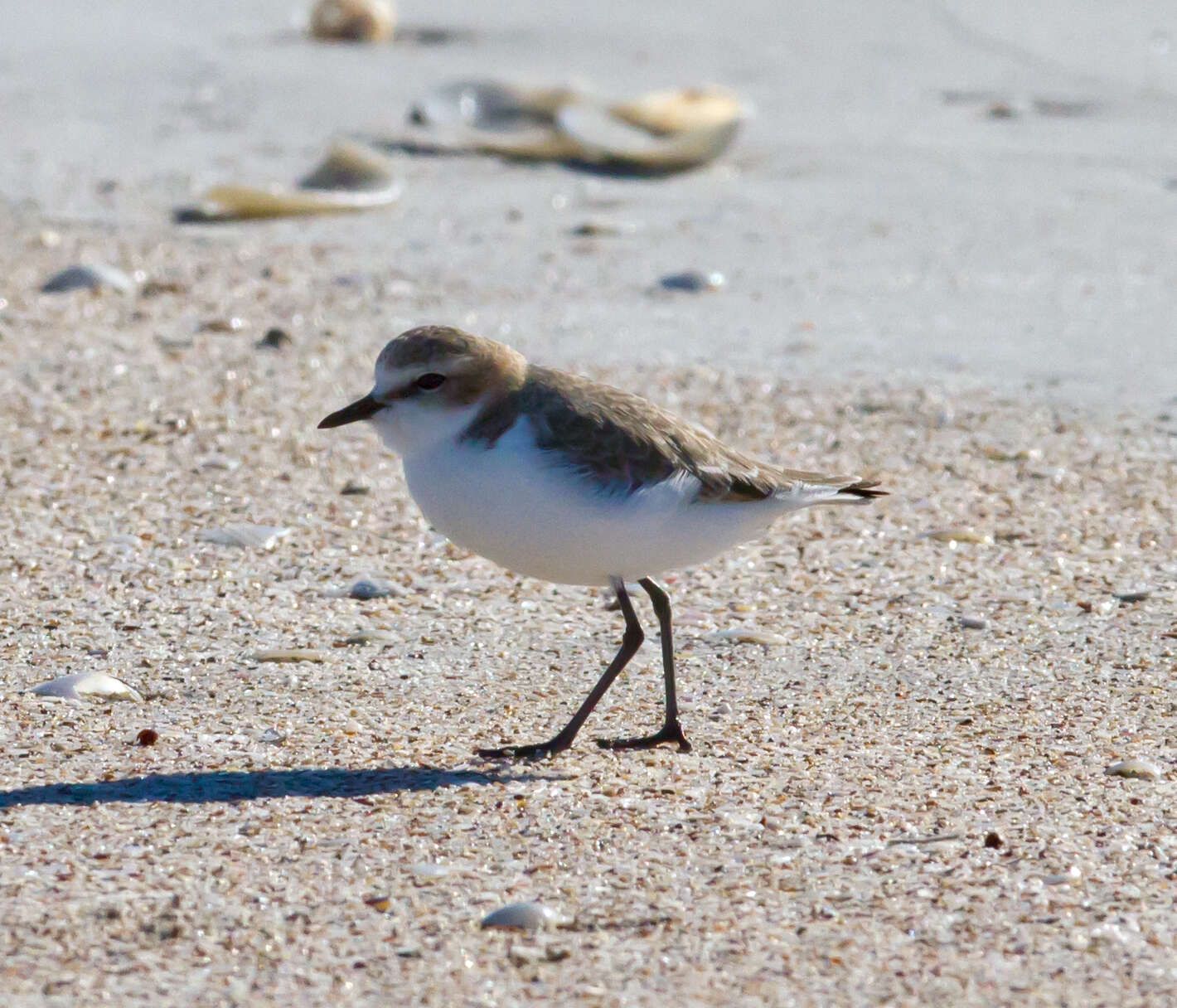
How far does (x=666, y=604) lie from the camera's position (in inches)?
138

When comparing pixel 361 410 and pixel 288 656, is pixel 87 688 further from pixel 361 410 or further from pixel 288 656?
pixel 361 410

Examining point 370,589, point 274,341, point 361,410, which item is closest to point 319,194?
point 274,341

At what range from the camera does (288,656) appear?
12.3ft

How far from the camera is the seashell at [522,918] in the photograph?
259 centimetres

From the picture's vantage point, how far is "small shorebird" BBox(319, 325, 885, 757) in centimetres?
312

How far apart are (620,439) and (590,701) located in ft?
1.66

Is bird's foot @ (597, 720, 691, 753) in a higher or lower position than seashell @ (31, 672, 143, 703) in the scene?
higher

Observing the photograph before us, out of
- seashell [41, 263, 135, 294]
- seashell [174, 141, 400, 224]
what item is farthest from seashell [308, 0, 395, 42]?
seashell [41, 263, 135, 294]

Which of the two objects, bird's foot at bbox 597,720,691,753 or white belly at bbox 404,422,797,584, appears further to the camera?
bird's foot at bbox 597,720,691,753

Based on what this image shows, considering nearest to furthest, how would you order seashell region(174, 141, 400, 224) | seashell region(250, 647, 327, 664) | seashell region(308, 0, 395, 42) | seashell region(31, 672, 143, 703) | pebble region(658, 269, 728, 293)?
seashell region(31, 672, 143, 703) < seashell region(250, 647, 327, 664) < pebble region(658, 269, 728, 293) < seashell region(174, 141, 400, 224) < seashell region(308, 0, 395, 42)

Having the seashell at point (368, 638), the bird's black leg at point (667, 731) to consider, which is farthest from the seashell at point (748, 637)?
the seashell at point (368, 638)

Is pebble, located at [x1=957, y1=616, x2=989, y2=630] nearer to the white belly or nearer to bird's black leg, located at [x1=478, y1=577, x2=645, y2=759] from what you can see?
bird's black leg, located at [x1=478, y1=577, x2=645, y2=759]

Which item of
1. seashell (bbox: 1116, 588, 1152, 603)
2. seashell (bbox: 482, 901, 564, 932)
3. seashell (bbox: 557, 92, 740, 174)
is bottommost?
seashell (bbox: 482, 901, 564, 932)

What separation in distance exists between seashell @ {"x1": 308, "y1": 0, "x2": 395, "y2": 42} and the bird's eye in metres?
7.95
